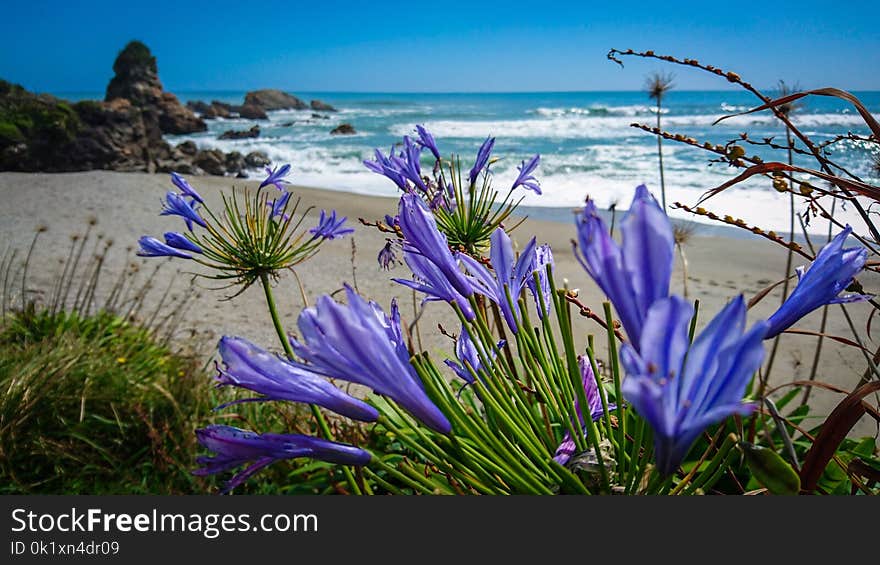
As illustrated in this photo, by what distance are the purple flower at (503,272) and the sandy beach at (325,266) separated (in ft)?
5.87

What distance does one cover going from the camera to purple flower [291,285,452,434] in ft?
1.63

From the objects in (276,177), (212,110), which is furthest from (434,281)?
(212,110)

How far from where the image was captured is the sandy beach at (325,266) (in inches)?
195

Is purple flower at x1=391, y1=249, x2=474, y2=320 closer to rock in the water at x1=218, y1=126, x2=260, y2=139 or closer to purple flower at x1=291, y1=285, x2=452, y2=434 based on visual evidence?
purple flower at x1=291, y1=285, x2=452, y2=434

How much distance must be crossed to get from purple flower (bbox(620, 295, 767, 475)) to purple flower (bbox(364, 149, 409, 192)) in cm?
71

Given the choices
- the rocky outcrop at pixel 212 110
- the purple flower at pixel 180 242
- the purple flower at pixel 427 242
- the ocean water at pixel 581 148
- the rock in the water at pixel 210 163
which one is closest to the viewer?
the purple flower at pixel 427 242

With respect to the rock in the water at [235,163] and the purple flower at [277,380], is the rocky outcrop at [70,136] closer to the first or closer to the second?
the rock in the water at [235,163]

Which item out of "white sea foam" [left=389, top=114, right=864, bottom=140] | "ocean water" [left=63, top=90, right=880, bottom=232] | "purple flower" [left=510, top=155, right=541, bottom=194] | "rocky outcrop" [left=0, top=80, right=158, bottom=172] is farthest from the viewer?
"white sea foam" [left=389, top=114, right=864, bottom=140]

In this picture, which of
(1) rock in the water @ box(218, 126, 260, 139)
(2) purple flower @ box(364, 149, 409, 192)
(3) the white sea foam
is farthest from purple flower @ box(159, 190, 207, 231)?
(1) rock in the water @ box(218, 126, 260, 139)

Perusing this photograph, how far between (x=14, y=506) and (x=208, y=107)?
51.8 meters

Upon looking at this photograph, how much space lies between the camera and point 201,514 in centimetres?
58

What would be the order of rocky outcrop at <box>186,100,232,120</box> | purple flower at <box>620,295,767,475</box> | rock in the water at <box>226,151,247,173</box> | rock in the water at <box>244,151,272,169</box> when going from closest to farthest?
1. purple flower at <box>620,295,767,475</box>
2. rock in the water at <box>226,151,247,173</box>
3. rock in the water at <box>244,151,272,169</box>
4. rocky outcrop at <box>186,100,232,120</box>

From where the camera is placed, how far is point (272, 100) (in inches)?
2087

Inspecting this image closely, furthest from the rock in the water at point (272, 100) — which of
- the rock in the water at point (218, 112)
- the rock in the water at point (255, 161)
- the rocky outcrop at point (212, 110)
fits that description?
the rock in the water at point (255, 161)
